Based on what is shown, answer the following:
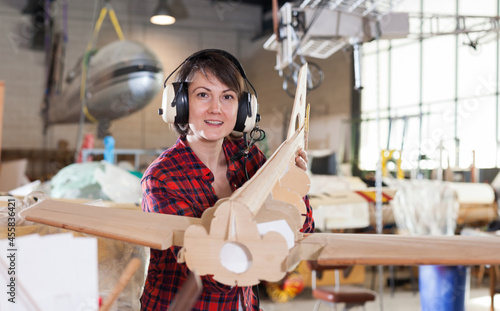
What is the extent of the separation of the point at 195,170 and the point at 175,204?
0.13 m

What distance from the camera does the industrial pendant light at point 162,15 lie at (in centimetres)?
413

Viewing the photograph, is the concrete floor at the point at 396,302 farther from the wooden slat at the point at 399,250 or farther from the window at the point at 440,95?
the wooden slat at the point at 399,250

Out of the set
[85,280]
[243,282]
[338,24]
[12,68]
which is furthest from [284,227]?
[12,68]

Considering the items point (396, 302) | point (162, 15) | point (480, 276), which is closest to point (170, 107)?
point (162, 15)

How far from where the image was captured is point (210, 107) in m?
0.88

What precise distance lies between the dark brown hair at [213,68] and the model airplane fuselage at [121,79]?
2.41m

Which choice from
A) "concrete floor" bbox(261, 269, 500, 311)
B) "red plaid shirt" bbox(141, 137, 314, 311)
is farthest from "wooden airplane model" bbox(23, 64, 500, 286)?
"concrete floor" bbox(261, 269, 500, 311)

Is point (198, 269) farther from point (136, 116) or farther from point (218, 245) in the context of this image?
point (136, 116)

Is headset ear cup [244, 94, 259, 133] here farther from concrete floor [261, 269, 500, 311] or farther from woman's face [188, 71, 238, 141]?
concrete floor [261, 269, 500, 311]

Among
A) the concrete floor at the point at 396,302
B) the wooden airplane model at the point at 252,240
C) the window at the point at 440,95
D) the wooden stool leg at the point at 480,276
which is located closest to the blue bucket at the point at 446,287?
the concrete floor at the point at 396,302

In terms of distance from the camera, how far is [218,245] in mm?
477

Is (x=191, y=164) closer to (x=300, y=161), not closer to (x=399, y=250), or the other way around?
(x=300, y=161)

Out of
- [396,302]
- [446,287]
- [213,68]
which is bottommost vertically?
[396,302]

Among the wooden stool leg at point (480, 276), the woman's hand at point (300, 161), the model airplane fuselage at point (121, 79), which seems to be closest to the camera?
the woman's hand at point (300, 161)
